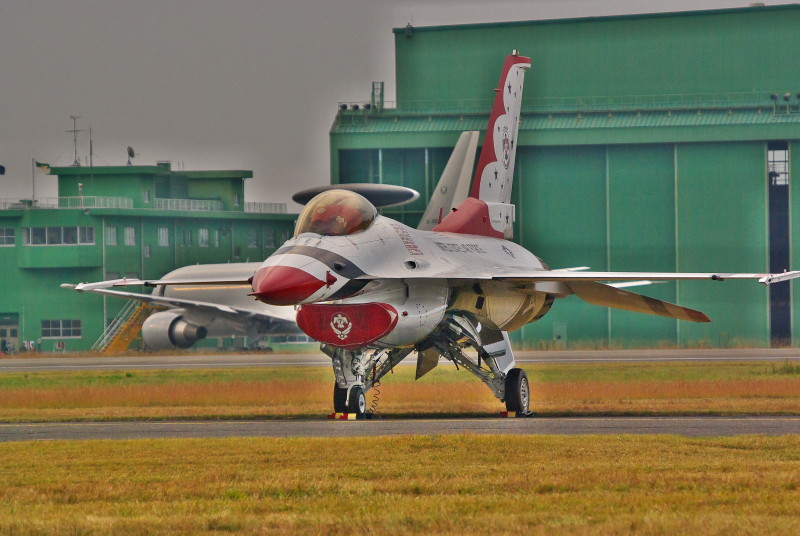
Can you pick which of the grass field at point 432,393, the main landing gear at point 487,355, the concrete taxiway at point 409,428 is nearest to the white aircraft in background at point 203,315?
the grass field at point 432,393

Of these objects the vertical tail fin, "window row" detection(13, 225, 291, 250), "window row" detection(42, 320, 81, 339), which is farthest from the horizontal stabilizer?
"window row" detection(42, 320, 81, 339)

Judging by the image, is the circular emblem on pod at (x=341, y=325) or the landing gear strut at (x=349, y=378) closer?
the circular emblem on pod at (x=341, y=325)

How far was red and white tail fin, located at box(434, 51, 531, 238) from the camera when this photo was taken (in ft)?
95.0

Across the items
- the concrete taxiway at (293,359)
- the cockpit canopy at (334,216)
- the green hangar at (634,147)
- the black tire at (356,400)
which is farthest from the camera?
the green hangar at (634,147)

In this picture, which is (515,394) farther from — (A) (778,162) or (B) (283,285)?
(A) (778,162)

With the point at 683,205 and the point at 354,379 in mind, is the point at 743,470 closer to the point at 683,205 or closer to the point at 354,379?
the point at 354,379

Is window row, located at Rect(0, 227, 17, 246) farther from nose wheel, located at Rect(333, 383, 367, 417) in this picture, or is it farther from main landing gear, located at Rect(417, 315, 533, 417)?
nose wheel, located at Rect(333, 383, 367, 417)

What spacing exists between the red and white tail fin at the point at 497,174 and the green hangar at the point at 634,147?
2396 cm

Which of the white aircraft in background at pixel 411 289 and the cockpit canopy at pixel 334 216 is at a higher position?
the cockpit canopy at pixel 334 216

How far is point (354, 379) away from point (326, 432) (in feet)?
11.3

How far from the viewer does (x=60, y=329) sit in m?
75.4

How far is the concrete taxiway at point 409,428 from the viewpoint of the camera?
66.3ft

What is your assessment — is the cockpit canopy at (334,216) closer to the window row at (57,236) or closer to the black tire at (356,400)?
the black tire at (356,400)

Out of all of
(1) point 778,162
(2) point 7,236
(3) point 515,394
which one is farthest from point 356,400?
(2) point 7,236
